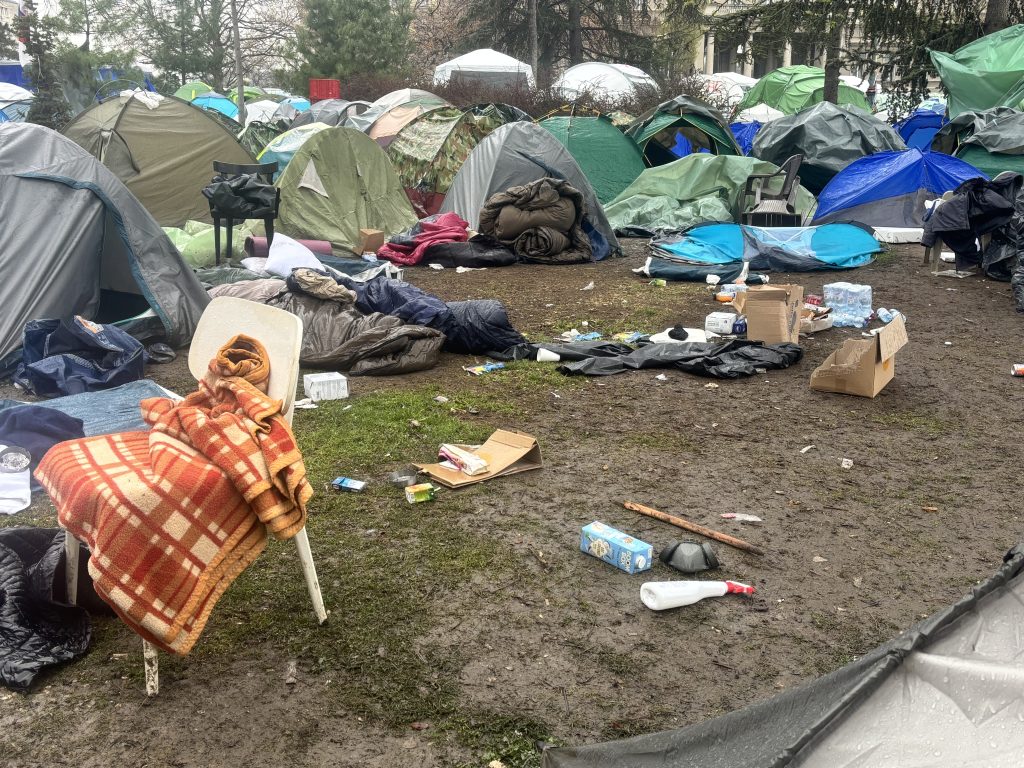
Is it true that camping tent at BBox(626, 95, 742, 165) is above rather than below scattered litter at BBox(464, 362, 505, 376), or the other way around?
above

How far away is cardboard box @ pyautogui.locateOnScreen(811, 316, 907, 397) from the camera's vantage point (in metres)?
5.60

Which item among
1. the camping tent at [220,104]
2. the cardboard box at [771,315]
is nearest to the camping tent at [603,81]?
the camping tent at [220,104]

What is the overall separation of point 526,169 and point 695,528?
822cm

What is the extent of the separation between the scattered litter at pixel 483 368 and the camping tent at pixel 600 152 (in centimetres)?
847

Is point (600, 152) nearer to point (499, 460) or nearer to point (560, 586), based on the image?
point (499, 460)

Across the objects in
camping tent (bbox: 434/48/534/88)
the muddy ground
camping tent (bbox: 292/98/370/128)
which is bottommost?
the muddy ground

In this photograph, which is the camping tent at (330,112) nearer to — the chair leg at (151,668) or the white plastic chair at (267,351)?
the white plastic chair at (267,351)

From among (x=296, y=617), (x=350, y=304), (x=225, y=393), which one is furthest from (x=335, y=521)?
(x=350, y=304)

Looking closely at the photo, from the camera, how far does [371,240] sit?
1072 centimetres

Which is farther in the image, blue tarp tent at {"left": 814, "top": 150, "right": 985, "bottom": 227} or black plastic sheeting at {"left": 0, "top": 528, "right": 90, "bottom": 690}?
blue tarp tent at {"left": 814, "top": 150, "right": 985, "bottom": 227}

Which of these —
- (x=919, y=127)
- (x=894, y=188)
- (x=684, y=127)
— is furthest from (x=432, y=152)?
(x=919, y=127)

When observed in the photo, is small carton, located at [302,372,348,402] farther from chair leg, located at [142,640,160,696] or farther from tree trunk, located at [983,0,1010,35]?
tree trunk, located at [983,0,1010,35]

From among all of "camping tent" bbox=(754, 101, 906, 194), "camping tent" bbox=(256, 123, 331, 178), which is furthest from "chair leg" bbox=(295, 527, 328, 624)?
"camping tent" bbox=(754, 101, 906, 194)

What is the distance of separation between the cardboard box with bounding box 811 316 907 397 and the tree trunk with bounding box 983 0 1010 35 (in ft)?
46.6
